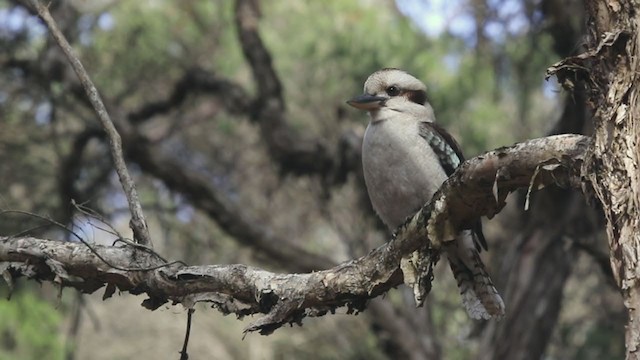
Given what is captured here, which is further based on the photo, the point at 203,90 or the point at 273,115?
the point at 203,90

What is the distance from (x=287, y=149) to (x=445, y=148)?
95.6 inches

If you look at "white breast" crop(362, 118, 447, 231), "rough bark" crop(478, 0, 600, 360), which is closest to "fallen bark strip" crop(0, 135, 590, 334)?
"white breast" crop(362, 118, 447, 231)

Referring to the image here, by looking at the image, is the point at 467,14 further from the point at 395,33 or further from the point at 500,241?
the point at 500,241

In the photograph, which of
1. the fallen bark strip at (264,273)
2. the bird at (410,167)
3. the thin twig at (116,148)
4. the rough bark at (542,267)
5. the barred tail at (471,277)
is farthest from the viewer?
the rough bark at (542,267)

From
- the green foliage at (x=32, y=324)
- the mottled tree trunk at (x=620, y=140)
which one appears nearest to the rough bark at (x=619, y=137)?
the mottled tree trunk at (x=620, y=140)

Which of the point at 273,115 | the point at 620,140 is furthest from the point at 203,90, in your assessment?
the point at 620,140

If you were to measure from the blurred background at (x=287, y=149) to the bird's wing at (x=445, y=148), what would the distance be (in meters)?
1.00

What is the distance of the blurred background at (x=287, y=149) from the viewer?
19.1 ft

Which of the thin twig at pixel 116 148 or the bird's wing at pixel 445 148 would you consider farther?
the bird's wing at pixel 445 148

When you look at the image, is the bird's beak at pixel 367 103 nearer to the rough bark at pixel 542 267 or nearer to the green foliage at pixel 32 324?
the rough bark at pixel 542 267

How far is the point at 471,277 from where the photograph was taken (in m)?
3.70

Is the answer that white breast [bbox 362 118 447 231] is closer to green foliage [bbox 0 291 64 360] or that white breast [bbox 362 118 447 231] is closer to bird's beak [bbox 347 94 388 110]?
bird's beak [bbox 347 94 388 110]

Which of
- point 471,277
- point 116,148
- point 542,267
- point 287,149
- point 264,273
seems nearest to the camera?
point 264,273

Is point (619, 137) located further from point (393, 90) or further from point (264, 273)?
point (393, 90)
